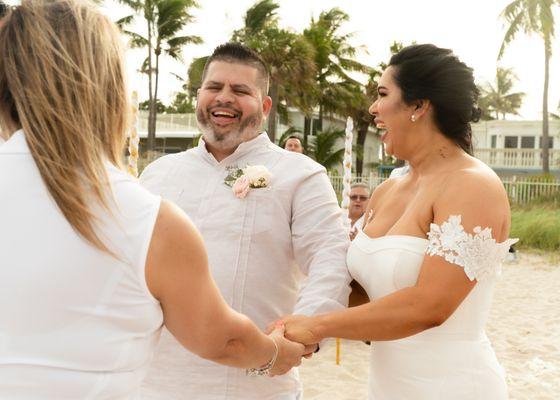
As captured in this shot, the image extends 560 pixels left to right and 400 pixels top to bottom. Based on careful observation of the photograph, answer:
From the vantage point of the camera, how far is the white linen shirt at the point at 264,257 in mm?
2959

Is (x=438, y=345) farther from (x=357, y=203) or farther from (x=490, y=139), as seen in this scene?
(x=490, y=139)

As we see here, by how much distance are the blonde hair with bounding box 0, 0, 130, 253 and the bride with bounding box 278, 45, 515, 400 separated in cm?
148

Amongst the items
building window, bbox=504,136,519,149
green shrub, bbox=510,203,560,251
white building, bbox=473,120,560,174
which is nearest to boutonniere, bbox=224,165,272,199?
green shrub, bbox=510,203,560,251

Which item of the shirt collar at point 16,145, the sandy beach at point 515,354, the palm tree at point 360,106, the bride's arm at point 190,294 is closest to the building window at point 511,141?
the palm tree at point 360,106

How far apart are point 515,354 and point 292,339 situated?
6.38 meters

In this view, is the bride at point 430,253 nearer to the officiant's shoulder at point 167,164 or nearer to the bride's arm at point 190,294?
the bride's arm at point 190,294

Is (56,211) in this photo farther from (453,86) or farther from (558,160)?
(558,160)

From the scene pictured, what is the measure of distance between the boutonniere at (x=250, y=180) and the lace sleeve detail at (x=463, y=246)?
0.87 m

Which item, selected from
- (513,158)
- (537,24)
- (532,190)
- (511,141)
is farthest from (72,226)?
(511,141)

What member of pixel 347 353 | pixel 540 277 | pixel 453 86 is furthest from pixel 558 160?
pixel 453 86

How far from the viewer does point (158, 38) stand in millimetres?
35969

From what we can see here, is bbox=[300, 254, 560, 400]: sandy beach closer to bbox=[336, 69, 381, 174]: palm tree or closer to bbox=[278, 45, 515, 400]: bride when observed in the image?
bbox=[278, 45, 515, 400]: bride

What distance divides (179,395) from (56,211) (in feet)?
5.40

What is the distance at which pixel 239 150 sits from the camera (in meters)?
3.36
